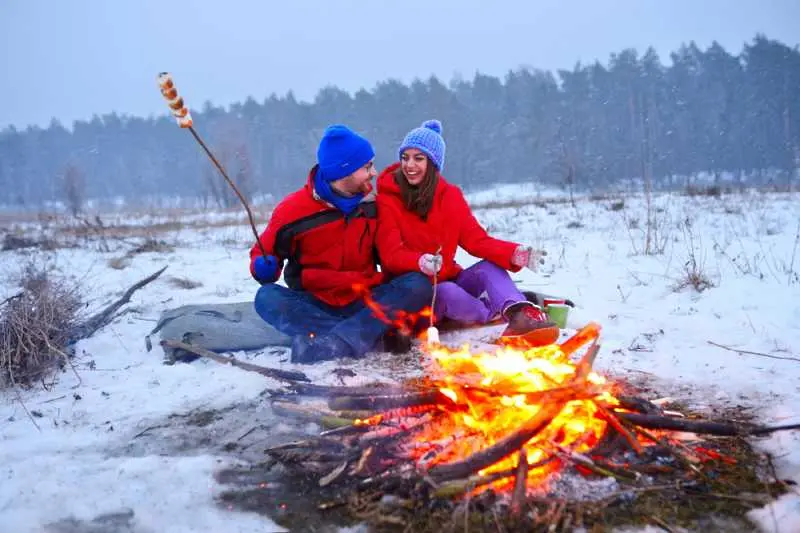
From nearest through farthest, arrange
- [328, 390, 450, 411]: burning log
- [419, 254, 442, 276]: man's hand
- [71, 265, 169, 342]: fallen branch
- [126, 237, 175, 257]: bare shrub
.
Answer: [328, 390, 450, 411]: burning log
[419, 254, 442, 276]: man's hand
[71, 265, 169, 342]: fallen branch
[126, 237, 175, 257]: bare shrub

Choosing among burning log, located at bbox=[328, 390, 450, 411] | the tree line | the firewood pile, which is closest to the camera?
the firewood pile

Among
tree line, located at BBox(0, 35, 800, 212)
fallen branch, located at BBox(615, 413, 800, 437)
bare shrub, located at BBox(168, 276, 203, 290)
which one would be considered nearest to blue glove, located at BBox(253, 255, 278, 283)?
fallen branch, located at BBox(615, 413, 800, 437)

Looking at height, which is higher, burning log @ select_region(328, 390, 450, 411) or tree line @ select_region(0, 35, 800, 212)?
tree line @ select_region(0, 35, 800, 212)

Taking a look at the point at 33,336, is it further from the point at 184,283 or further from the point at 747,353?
the point at 747,353

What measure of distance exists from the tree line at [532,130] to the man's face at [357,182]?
32480mm

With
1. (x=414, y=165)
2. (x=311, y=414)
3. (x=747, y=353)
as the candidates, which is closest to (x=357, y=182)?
(x=414, y=165)

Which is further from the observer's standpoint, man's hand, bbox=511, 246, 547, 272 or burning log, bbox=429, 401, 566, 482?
man's hand, bbox=511, 246, 547, 272

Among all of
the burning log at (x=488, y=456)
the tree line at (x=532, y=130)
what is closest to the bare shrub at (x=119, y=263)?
the burning log at (x=488, y=456)

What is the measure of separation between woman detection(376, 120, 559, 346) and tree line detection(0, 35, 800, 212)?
32.5 metres

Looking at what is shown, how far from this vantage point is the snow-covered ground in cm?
216

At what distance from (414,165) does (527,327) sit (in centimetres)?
135

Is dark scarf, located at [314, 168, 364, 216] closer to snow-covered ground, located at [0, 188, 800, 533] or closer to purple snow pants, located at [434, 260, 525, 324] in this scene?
purple snow pants, located at [434, 260, 525, 324]

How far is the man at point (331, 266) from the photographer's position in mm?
3824

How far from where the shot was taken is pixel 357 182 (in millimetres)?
3914
